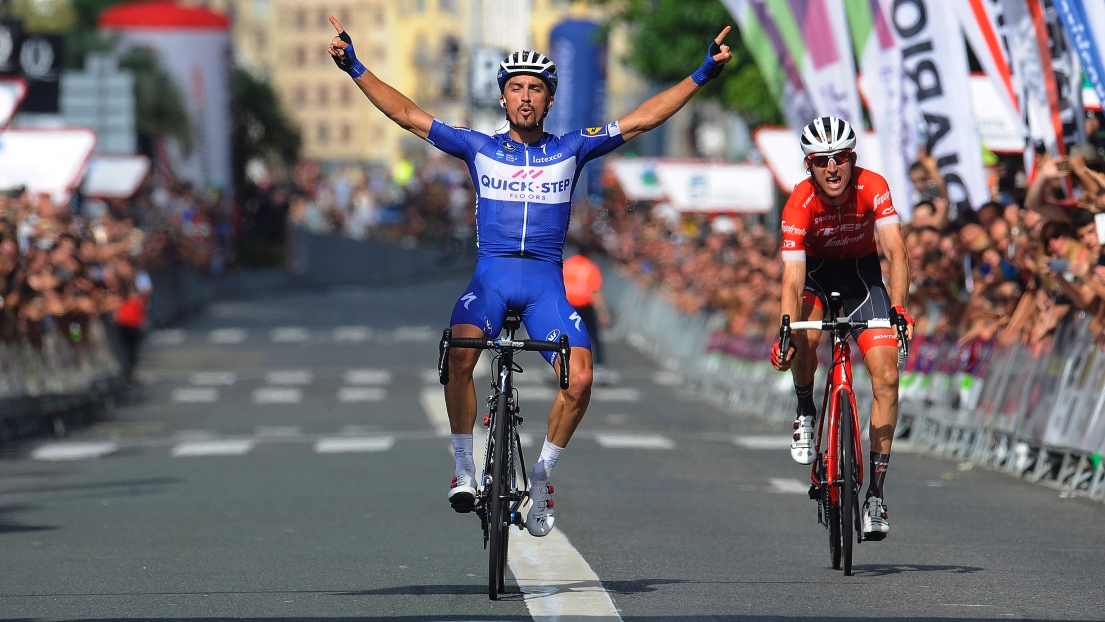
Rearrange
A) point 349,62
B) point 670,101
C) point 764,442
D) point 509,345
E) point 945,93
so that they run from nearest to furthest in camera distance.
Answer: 1. point 509,345
2. point 670,101
3. point 349,62
4. point 945,93
5. point 764,442

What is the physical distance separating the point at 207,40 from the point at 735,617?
59.2 metres

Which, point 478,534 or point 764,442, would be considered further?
point 764,442

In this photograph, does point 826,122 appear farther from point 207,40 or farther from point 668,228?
point 207,40

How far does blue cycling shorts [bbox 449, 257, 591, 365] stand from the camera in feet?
30.4

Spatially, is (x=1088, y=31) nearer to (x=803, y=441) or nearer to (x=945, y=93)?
(x=945, y=93)

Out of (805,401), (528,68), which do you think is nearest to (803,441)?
(805,401)

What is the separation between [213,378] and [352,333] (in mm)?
10424

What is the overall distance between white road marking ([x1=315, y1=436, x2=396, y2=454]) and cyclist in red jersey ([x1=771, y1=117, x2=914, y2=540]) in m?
8.75

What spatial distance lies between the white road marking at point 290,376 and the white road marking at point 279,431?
7.79 metres

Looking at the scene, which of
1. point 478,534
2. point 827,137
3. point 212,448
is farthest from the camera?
point 212,448

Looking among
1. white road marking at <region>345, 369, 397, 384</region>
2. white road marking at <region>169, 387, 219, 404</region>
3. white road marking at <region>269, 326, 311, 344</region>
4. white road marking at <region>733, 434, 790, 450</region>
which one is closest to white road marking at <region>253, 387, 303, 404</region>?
white road marking at <region>169, 387, 219, 404</region>

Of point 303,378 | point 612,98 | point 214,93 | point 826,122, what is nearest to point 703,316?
point 303,378

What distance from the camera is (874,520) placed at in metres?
9.72

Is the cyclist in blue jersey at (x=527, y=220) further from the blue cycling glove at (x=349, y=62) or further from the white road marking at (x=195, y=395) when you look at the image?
the white road marking at (x=195, y=395)
